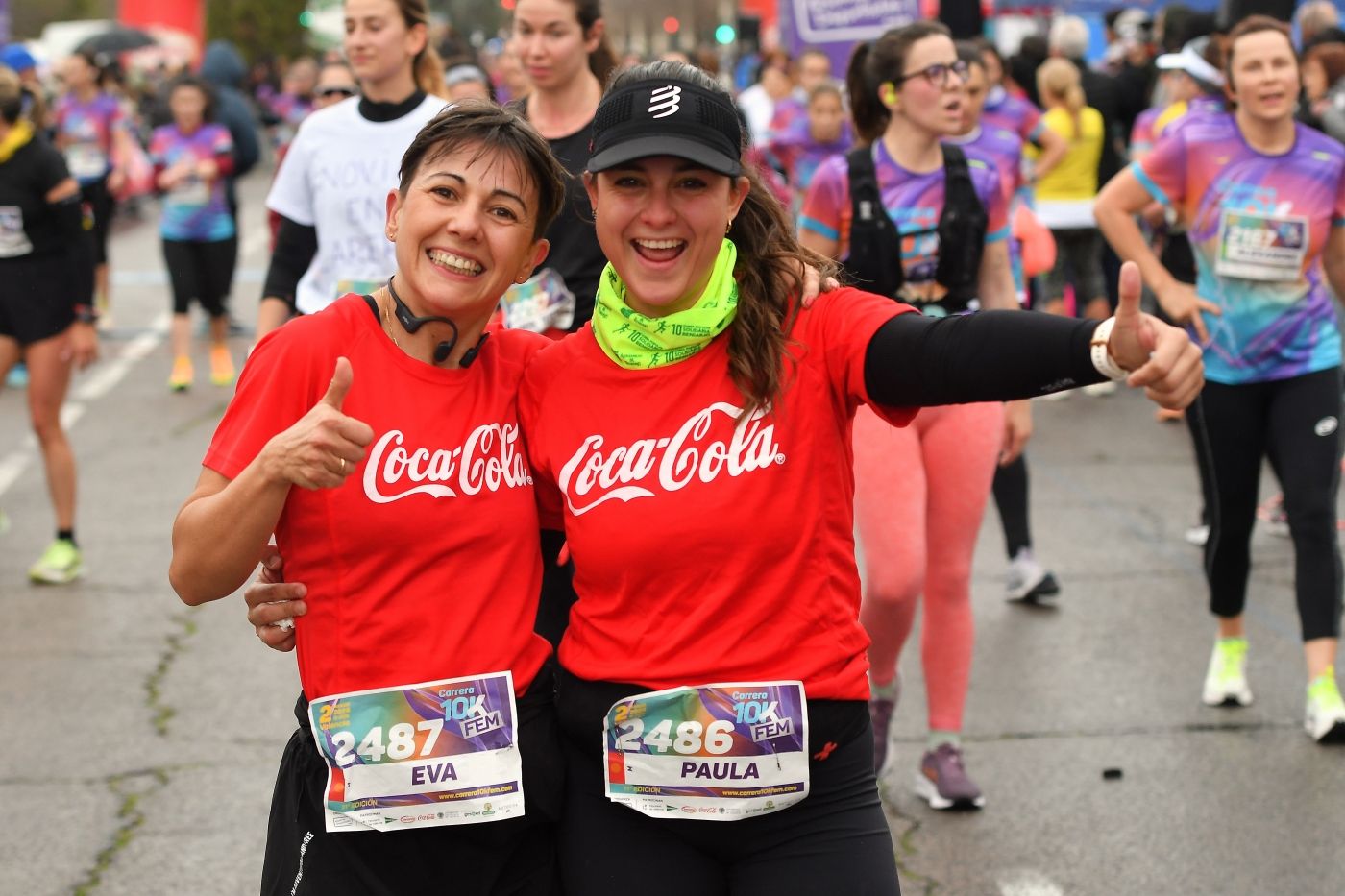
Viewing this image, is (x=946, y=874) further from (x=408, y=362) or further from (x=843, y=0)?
(x=843, y=0)

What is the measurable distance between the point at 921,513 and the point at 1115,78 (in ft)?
31.9

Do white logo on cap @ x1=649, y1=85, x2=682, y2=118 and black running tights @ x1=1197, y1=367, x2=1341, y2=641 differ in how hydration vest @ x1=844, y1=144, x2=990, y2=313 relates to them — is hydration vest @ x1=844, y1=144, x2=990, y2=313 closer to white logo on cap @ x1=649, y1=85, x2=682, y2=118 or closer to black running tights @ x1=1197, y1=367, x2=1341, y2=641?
black running tights @ x1=1197, y1=367, x2=1341, y2=641

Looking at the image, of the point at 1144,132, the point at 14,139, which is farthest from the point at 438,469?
the point at 1144,132

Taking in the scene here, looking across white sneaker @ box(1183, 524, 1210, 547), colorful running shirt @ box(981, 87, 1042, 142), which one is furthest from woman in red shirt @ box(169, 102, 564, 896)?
colorful running shirt @ box(981, 87, 1042, 142)

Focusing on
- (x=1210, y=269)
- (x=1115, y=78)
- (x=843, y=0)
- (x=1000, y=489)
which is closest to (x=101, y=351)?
(x=843, y=0)

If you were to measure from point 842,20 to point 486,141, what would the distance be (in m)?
10.3

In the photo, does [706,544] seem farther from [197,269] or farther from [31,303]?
[197,269]

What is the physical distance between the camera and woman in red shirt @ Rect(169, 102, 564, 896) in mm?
2660

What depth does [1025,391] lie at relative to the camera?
2455mm

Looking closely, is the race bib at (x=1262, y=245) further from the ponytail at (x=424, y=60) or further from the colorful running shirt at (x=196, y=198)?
the colorful running shirt at (x=196, y=198)

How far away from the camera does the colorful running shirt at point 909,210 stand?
4.86m

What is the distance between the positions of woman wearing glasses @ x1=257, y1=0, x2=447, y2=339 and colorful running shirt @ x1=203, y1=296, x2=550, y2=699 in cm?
248

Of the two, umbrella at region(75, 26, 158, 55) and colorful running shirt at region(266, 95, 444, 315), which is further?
umbrella at region(75, 26, 158, 55)

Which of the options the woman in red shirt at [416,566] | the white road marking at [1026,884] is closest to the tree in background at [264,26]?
the white road marking at [1026,884]
